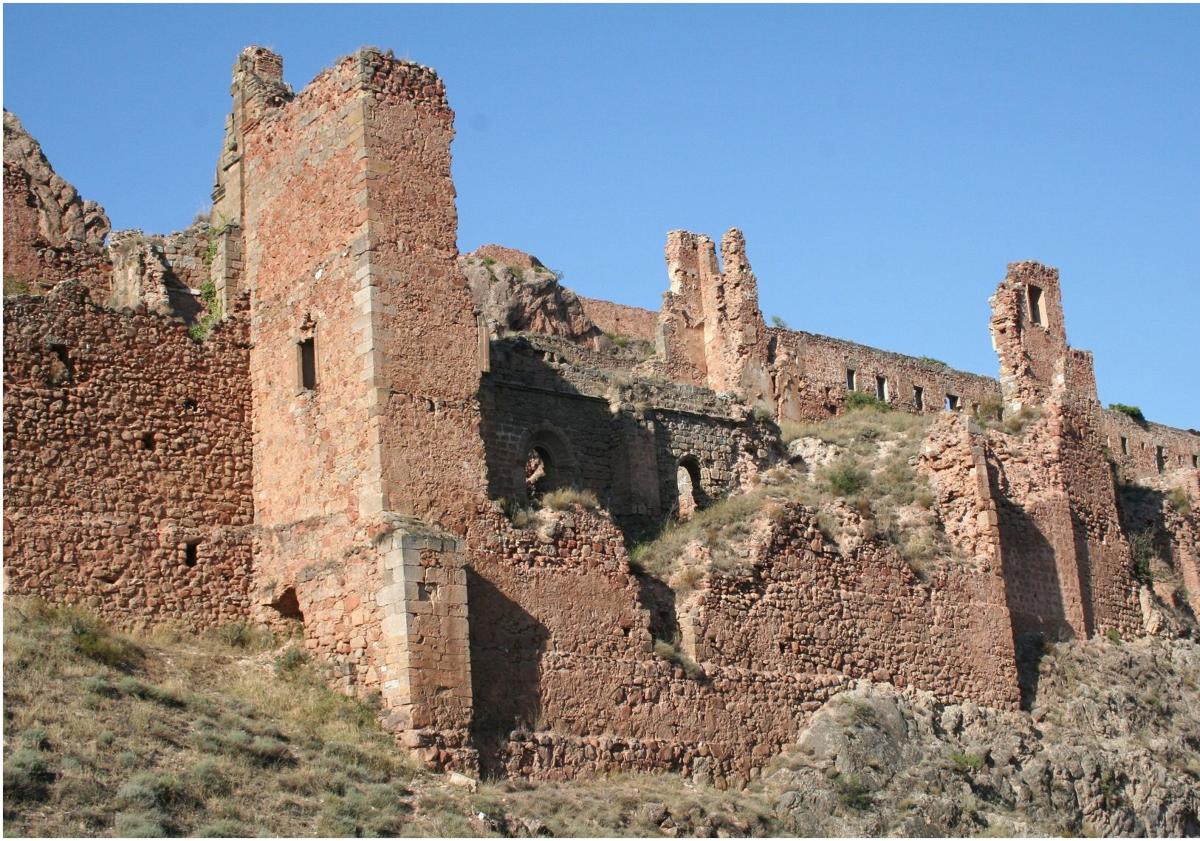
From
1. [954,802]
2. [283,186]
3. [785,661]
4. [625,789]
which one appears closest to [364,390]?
[283,186]

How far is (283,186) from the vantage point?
2481 cm

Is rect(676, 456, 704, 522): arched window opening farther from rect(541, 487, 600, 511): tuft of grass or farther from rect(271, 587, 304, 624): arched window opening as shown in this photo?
rect(271, 587, 304, 624): arched window opening

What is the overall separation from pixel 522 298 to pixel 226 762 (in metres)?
25.3

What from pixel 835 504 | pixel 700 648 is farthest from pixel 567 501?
pixel 835 504

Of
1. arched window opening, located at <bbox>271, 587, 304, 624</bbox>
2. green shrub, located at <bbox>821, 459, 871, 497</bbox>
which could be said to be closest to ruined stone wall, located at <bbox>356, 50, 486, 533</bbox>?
arched window opening, located at <bbox>271, 587, 304, 624</bbox>

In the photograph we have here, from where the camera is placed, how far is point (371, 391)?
22266 mm

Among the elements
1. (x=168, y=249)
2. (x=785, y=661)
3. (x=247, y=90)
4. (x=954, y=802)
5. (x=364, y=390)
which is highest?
(x=247, y=90)

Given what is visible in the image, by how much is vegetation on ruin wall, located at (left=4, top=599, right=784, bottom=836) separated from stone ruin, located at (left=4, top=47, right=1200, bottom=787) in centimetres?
56

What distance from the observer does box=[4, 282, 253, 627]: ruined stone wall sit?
22.1 meters

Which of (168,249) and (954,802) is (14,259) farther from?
(954,802)

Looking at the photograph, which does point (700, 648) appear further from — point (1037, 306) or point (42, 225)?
point (1037, 306)

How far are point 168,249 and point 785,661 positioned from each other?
9.84 meters

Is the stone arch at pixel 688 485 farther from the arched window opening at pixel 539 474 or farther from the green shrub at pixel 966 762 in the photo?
the green shrub at pixel 966 762

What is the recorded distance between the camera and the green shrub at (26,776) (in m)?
17.0
